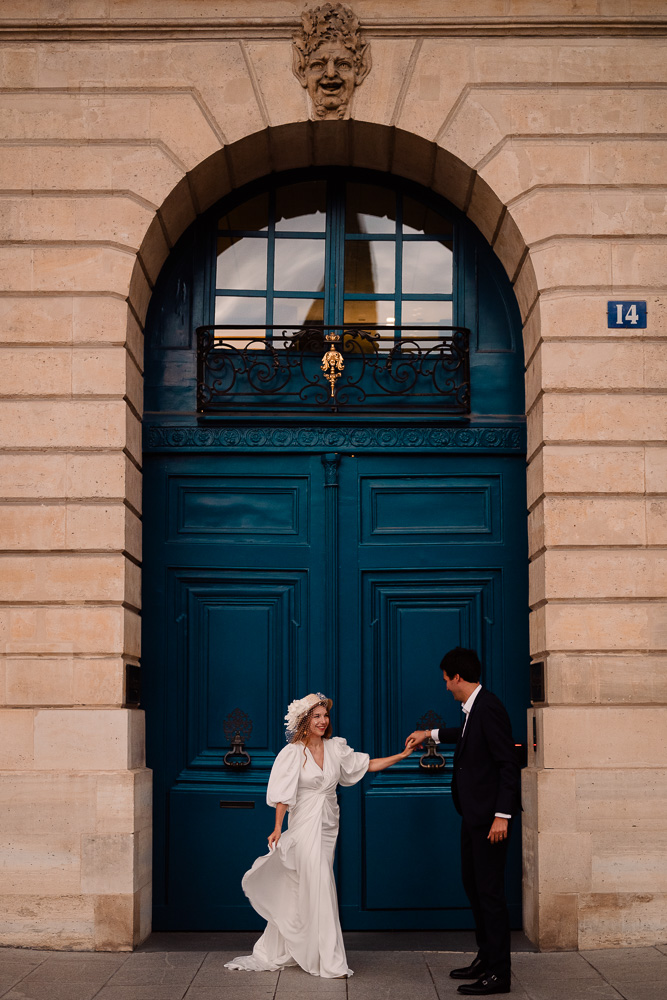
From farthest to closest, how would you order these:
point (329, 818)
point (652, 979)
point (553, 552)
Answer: point (553, 552) → point (329, 818) → point (652, 979)

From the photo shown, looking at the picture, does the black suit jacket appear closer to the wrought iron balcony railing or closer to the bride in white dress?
the bride in white dress

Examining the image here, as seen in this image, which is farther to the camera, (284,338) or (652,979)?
(284,338)

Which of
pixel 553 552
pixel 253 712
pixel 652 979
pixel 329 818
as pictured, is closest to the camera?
pixel 652 979

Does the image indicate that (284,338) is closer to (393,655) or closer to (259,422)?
(259,422)

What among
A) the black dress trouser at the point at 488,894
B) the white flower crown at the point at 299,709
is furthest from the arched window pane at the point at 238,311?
the black dress trouser at the point at 488,894

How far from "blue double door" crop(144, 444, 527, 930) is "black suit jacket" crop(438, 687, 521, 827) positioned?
5.18 feet

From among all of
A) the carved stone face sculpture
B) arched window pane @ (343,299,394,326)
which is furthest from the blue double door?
the carved stone face sculpture

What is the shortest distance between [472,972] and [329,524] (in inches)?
132

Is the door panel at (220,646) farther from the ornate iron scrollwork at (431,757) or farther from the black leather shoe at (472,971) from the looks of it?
the black leather shoe at (472,971)

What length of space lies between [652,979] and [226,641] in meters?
3.74

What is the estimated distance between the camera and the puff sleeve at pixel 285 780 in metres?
7.12

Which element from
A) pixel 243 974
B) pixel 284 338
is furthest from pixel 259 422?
pixel 243 974

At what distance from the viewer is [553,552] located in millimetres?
7914

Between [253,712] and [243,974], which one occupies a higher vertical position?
[253,712]
